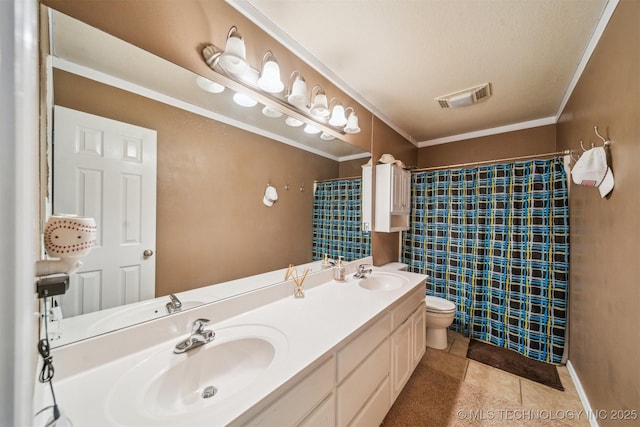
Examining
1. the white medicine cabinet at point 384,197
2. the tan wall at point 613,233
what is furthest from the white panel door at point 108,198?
the tan wall at point 613,233

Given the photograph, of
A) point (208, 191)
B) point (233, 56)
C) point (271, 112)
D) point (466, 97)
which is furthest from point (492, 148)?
point (208, 191)

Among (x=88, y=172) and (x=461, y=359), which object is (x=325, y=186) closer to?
(x=88, y=172)

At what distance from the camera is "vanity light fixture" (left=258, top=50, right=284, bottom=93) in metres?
1.21

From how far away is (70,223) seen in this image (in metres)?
0.58

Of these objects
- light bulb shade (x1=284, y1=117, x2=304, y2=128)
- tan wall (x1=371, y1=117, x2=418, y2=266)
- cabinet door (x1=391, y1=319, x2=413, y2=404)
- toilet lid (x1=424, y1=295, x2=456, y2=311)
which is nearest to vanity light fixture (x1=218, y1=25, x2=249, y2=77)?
light bulb shade (x1=284, y1=117, x2=304, y2=128)

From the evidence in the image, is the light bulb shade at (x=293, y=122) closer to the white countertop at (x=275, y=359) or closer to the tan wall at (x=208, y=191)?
the tan wall at (x=208, y=191)

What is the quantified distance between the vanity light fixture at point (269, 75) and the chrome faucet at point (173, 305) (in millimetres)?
1111

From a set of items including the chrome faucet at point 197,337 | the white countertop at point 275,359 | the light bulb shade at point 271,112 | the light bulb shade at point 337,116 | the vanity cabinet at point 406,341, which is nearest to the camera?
the white countertop at point 275,359

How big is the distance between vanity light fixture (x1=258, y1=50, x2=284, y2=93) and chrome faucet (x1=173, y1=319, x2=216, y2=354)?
1.17 m

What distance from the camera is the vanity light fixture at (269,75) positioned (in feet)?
3.98

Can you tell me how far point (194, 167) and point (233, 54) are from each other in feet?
1.80

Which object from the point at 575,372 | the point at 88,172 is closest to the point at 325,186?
the point at 88,172

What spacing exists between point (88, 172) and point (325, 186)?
4.22 ft

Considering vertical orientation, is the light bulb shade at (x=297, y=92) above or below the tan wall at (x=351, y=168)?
above
